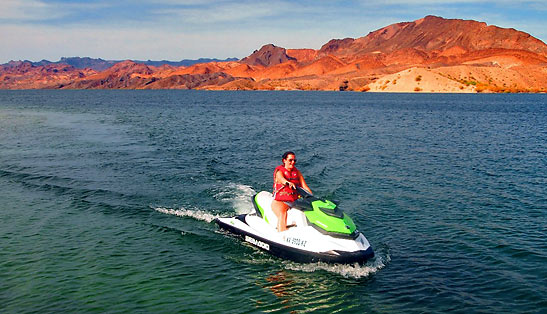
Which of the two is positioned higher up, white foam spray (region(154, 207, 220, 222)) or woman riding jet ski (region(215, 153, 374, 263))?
woman riding jet ski (region(215, 153, 374, 263))

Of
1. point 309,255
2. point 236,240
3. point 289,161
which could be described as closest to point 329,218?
point 309,255

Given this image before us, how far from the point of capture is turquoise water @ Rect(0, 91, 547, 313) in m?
9.32

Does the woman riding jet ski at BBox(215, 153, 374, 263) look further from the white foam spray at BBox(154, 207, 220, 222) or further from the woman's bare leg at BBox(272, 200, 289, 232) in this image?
the white foam spray at BBox(154, 207, 220, 222)

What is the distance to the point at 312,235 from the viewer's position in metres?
10.6

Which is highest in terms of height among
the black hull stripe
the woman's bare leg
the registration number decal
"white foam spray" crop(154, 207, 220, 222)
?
the woman's bare leg

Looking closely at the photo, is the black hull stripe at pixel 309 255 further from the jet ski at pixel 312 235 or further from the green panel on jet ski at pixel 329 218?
the green panel on jet ski at pixel 329 218

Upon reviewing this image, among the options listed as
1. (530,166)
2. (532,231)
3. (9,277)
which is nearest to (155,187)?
(9,277)

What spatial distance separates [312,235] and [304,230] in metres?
0.28

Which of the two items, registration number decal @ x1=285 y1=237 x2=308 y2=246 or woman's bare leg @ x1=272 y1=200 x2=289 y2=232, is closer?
registration number decal @ x1=285 y1=237 x2=308 y2=246

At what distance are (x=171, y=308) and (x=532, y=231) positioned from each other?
1071cm

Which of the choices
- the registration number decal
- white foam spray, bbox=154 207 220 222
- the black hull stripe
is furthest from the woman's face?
white foam spray, bbox=154 207 220 222

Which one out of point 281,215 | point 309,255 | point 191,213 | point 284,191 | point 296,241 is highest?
point 284,191

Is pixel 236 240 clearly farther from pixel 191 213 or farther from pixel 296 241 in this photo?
pixel 191 213

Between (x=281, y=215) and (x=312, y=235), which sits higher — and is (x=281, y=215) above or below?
above
